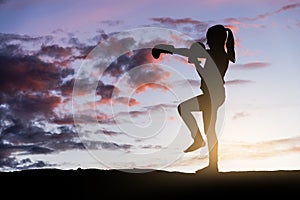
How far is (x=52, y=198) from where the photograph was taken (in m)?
10.3

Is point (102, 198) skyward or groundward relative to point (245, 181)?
groundward

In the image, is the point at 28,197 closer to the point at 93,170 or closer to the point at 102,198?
the point at 102,198

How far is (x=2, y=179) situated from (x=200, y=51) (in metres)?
5.50

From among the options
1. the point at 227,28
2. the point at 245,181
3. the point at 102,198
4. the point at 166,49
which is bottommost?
the point at 102,198

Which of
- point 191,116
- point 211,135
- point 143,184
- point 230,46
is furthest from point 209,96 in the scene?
point 143,184

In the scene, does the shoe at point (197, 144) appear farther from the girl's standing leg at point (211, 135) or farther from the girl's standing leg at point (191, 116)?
the girl's standing leg at point (211, 135)

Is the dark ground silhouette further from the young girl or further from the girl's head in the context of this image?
the girl's head

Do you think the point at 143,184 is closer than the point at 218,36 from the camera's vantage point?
Yes

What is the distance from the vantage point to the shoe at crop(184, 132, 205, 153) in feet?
40.4

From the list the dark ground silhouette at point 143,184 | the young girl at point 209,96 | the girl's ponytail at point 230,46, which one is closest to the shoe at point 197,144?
the young girl at point 209,96

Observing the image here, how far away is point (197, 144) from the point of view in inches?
488

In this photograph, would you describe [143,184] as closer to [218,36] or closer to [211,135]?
[211,135]

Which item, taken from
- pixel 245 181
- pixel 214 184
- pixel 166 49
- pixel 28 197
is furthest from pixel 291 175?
pixel 28 197

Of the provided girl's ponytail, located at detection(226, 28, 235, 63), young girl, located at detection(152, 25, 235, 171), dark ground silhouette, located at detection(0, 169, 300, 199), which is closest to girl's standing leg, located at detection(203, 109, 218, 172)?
young girl, located at detection(152, 25, 235, 171)
